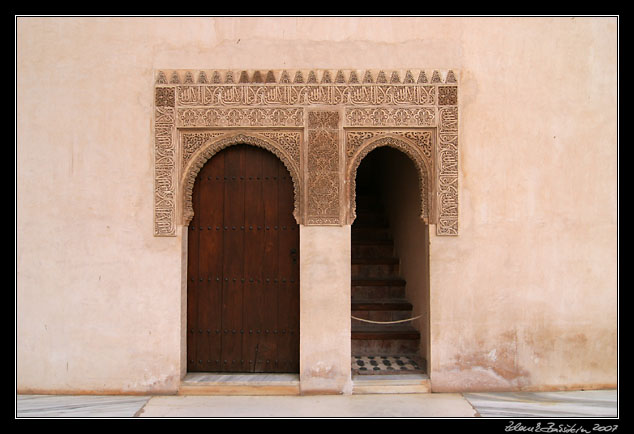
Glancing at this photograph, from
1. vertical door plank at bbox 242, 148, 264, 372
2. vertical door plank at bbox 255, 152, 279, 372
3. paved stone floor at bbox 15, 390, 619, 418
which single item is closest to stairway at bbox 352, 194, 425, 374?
paved stone floor at bbox 15, 390, 619, 418

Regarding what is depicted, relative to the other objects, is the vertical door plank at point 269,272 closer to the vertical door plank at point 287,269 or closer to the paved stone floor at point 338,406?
the vertical door plank at point 287,269

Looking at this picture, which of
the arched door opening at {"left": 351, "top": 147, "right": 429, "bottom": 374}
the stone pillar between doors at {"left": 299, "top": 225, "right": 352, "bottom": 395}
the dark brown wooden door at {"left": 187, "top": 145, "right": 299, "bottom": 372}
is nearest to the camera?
the stone pillar between doors at {"left": 299, "top": 225, "right": 352, "bottom": 395}

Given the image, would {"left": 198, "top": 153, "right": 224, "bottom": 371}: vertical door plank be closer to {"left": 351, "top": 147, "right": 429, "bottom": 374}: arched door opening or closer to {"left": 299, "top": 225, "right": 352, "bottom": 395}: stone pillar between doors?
{"left": 299, "top": 225, "right": 352, "bottom": 395}: stone pillar between doors

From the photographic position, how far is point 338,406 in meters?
3.40

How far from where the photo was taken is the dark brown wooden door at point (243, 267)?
3.84 metres

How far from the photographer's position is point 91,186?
146 inches

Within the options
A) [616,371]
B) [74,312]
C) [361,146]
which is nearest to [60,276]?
[74,312]

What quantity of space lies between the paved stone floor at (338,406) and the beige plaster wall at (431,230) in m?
0.14

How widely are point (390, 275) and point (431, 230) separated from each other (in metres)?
1.56

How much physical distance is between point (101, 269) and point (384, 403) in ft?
7.83

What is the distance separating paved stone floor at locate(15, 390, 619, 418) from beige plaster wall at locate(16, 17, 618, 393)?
0.14 m

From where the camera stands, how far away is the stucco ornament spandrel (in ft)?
12.2

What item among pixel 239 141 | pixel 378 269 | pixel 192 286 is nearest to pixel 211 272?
pixel 192 286

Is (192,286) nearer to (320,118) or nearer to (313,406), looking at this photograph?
(313,406)
